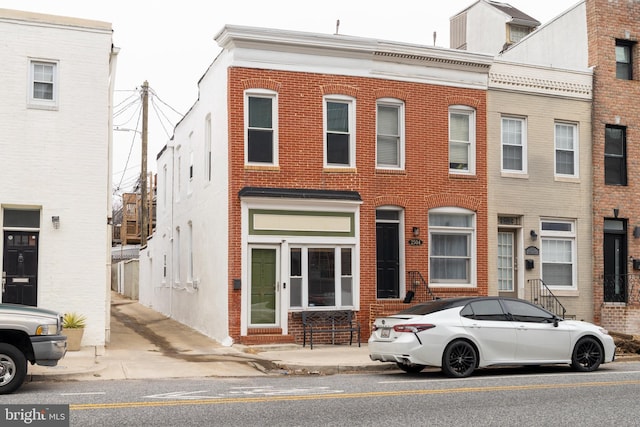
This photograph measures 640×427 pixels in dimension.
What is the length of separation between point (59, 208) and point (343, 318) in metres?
7.44

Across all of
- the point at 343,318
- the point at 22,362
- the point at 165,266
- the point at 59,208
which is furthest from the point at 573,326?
the point at 165,266

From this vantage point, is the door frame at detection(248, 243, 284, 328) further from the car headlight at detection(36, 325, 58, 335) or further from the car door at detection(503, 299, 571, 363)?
the car headlight at detection(36, 325, 58, 335)

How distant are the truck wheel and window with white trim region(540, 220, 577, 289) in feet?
51.9

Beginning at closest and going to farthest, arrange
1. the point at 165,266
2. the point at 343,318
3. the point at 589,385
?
1. the point at 589,385
2. the point at 343,318
3. the point at 165,266

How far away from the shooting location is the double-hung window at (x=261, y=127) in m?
20.6

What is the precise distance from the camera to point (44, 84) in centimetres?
1902

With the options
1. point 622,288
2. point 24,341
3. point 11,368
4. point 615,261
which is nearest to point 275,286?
point 24,341

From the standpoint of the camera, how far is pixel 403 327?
14.6 m

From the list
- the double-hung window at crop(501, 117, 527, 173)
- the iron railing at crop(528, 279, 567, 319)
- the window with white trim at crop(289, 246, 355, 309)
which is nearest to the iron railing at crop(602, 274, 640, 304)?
the iron railing at crop(528, 279, 567, 319)

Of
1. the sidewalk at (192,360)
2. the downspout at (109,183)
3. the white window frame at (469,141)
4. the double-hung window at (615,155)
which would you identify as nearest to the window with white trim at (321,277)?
the sidewalk at (192,360)

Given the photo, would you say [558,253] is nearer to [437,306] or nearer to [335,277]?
[335,277]

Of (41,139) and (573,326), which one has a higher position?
(41,139)

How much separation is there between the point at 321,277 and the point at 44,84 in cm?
817

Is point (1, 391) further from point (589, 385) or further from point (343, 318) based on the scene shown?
point (343, 318)
